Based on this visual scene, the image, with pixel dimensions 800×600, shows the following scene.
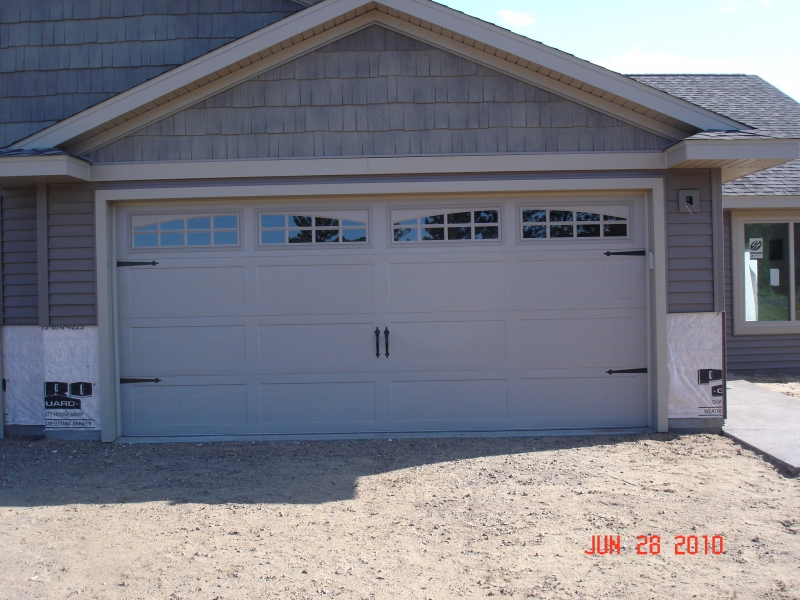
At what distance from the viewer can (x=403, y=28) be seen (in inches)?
246

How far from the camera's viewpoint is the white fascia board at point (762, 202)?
31.2 ft

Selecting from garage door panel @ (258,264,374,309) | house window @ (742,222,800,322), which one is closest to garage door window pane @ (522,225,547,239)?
garage door panel @ (258,264,374,309)

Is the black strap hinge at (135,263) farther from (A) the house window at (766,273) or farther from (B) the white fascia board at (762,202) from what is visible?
(A) the house window at (766,273)

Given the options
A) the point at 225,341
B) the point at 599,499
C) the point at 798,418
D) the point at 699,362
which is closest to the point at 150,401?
the point at 225,341

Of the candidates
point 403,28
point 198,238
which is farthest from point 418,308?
point 403,28

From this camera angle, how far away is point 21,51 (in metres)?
7.55

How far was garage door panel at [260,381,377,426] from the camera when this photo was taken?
6547 millimetres

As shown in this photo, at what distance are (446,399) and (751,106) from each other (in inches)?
339

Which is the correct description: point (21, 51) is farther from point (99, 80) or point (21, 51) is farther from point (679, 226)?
point (679, 226)

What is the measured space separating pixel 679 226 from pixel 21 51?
24.3ft

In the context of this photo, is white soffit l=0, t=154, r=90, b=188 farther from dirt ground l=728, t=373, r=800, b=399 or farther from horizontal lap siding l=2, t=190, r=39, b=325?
dirt ground l=728, t=373, r=800, b=399

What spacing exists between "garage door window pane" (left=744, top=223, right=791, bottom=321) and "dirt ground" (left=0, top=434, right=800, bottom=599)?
4.96m
